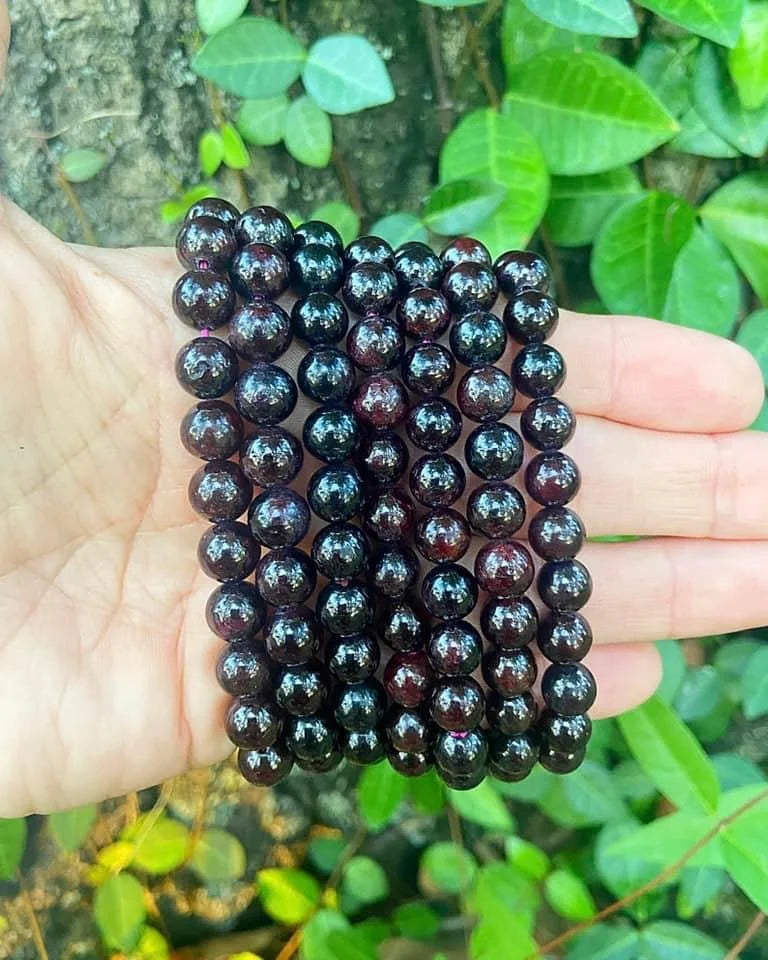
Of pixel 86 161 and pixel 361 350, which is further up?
pixel 86 161

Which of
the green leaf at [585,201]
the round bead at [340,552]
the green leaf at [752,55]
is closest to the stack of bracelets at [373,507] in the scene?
the round bead at [340,552]

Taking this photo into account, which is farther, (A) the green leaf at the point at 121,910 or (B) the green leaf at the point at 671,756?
(A) the green leaf at the point at 121,910

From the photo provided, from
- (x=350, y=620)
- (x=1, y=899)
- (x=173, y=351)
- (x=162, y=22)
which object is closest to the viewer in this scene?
(x=350, y=620)

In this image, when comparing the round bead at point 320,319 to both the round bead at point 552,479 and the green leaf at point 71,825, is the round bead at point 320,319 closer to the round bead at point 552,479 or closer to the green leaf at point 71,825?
the round bead at point 552,479

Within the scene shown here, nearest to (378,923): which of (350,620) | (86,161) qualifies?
(350,620)

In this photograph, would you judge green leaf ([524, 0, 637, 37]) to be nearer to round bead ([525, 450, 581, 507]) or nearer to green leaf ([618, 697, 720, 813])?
round bead ([525, 450, 581, 507])

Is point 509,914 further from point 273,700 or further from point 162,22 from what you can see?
point 162,22
